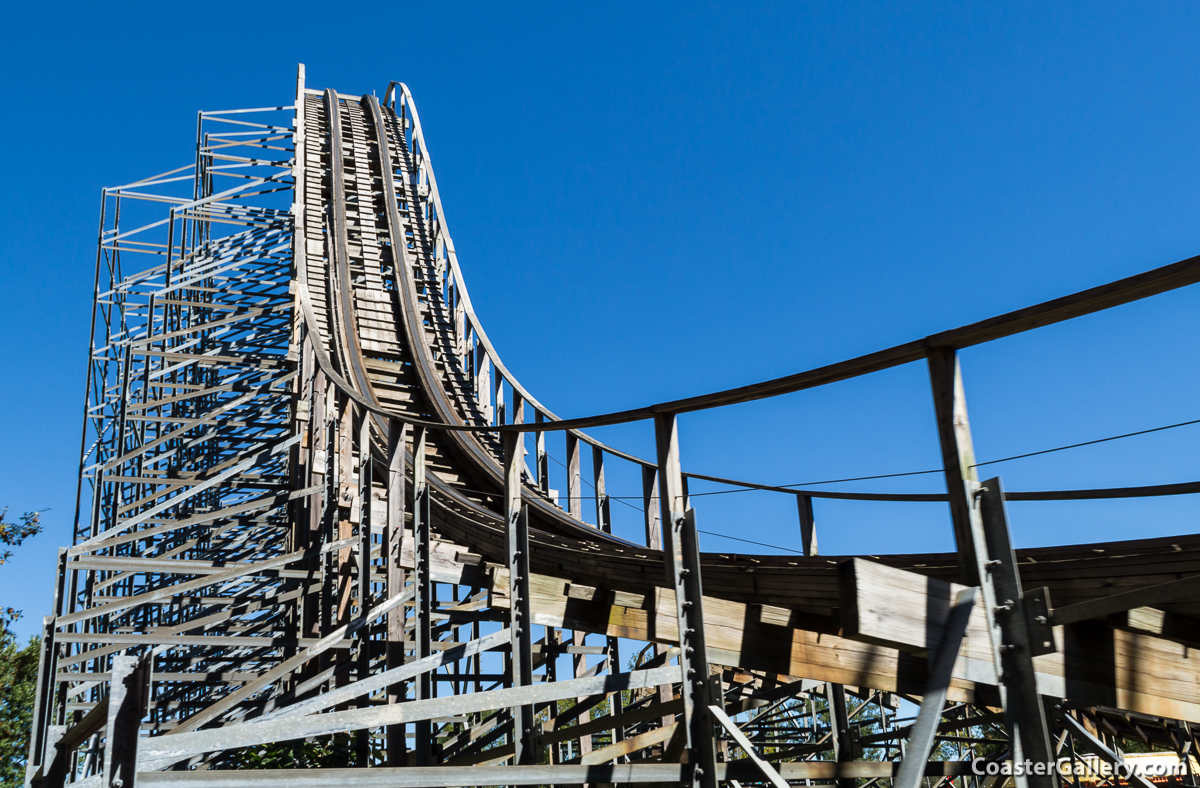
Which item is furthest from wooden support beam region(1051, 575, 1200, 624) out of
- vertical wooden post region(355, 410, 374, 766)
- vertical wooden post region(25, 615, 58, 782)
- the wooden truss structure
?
vertical wooden post region(25, 615, 58, 782)

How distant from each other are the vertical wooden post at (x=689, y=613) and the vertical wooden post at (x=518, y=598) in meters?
0.99

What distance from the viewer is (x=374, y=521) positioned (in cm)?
783

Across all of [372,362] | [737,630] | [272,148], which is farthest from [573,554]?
[272,148]

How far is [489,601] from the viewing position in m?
6.37

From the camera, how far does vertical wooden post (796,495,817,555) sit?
21.0 feet

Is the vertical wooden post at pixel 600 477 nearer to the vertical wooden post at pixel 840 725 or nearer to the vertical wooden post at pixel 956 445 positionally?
the vertical wooden post at pixel 840 725

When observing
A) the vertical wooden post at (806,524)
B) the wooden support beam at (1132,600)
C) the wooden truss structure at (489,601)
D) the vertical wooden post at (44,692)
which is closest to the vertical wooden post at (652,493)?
the wooden truss structure at (489,601)

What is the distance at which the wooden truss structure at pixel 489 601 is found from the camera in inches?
107

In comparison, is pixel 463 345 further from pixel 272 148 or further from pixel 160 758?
pixel 160 758

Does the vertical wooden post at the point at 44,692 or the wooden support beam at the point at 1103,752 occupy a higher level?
the vertical wooden post at the point at 44,692

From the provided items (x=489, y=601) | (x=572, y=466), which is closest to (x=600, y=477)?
(x=572, y=466)

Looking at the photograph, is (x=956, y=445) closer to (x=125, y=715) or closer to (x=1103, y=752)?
(x=1103, y=752)

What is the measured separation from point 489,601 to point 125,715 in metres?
3.68

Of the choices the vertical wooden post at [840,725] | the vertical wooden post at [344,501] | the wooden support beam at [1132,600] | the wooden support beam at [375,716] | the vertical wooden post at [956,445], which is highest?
the vertical wooden post at [344,501]
